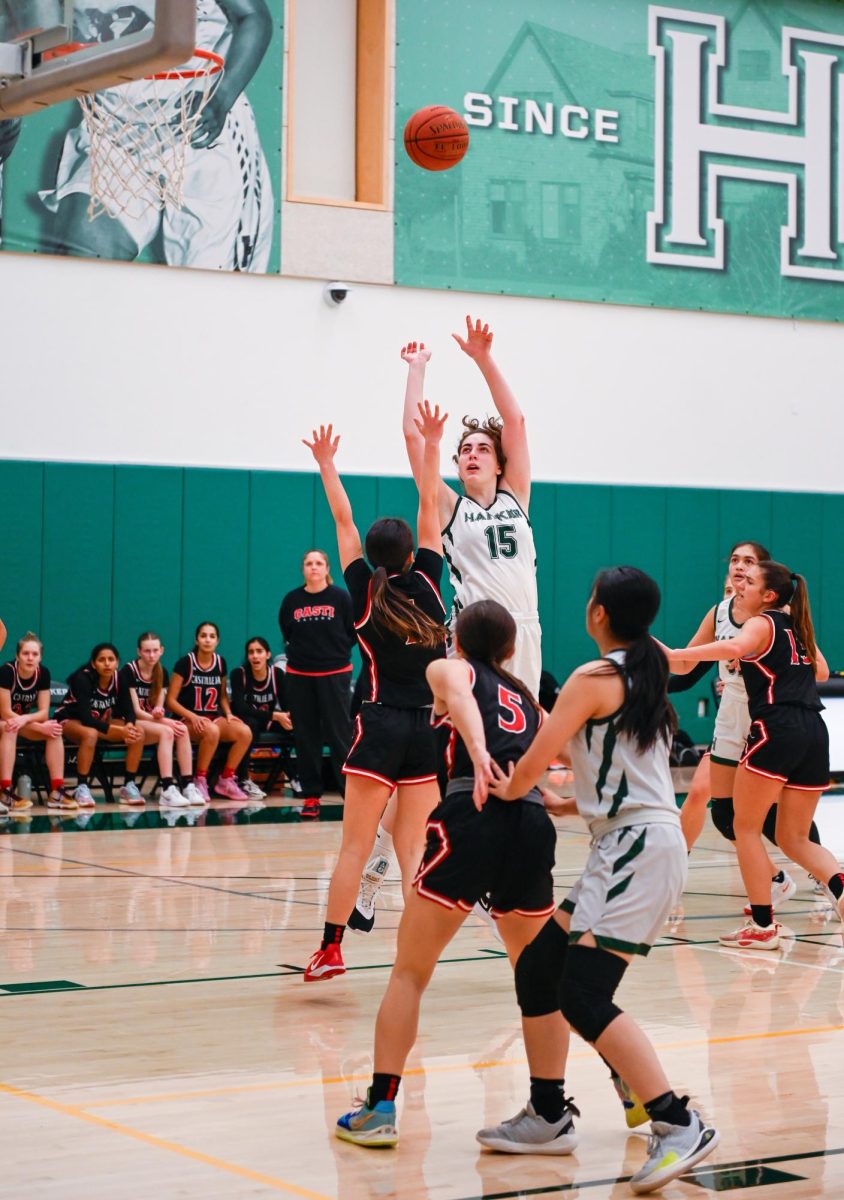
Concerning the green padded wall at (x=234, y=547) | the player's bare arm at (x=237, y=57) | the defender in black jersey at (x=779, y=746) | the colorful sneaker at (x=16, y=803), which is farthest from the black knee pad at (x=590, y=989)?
the player's bare arm at (x=237, y=57)

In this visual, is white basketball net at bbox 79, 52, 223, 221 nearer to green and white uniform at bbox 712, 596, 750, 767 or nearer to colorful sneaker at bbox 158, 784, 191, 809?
colorful sneaker at bbox 158, 784, 191, 809

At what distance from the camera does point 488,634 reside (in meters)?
4.86

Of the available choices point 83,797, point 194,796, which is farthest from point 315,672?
point 83,797

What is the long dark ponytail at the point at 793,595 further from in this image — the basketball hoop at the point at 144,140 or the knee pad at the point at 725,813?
the basketball hoop at the point at 144,140

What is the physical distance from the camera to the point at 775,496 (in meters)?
18.6

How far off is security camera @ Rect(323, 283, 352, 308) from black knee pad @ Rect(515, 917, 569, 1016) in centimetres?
1233

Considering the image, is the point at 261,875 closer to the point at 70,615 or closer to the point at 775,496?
the point at 70,615

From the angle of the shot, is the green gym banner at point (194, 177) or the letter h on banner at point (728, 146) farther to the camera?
the letter h on banner at point (728, 146)

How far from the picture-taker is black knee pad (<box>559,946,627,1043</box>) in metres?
4.30

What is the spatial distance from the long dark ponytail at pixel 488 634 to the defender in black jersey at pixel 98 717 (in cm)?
927

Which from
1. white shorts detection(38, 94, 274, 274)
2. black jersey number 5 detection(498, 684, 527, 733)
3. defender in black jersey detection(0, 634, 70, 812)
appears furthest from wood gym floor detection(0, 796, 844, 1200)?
white shorts detection(38, 94, 274, 274)

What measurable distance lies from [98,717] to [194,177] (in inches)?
198

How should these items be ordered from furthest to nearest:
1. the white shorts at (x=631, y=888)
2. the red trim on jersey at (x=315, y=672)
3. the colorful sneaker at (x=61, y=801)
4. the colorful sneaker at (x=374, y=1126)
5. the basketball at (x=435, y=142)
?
the colorful sneaker at (x=61, y=801) < the red trim on jersey at (x=315, y=672) < the basketball at (x=435, y=142) < the colorful sneaker at (x=374, y=1126) < the white shorts at (x=631, y=888)

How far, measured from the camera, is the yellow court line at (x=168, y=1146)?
167 inches
